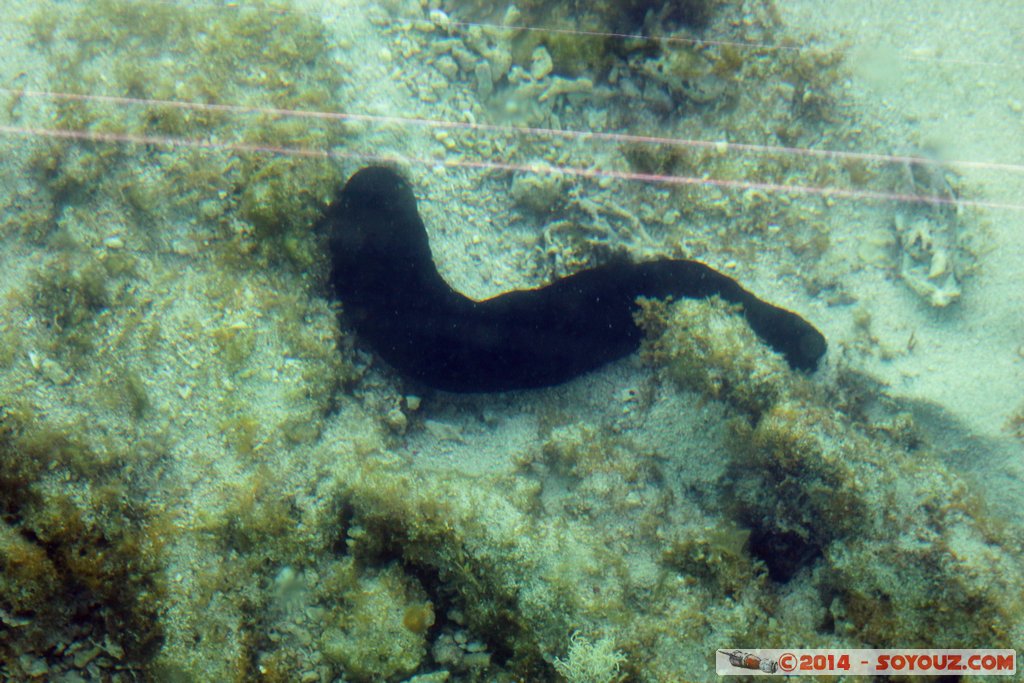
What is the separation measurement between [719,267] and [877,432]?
1.31 m

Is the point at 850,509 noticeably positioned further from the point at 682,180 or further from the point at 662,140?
the point at 662,140

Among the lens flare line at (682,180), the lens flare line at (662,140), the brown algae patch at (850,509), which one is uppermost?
the lens flare line at (662,140)

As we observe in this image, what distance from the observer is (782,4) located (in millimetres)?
4293

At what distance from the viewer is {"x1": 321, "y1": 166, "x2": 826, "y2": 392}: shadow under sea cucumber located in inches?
138

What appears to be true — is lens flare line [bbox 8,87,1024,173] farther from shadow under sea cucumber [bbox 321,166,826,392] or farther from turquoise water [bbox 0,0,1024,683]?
shadow under sea cucumber [bbox 321,166,826,392]

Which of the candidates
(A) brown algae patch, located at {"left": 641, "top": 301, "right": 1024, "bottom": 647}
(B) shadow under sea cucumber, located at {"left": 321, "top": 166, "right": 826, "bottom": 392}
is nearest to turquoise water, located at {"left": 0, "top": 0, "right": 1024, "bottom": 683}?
(A) brown algae patch, located at {"left": 641, "top": 301, "right": 1024, "bottom": 647}

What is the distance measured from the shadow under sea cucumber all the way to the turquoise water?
0.44 feet

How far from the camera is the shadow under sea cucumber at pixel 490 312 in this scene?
3.50 meters

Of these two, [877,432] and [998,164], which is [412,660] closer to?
[877,432]

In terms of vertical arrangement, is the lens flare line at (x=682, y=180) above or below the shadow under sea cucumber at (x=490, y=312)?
above

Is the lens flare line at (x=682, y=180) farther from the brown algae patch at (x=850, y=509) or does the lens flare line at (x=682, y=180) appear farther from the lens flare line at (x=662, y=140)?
the brown algae patch at (x=850, y=509)

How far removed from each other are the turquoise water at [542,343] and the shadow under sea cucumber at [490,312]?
5.3 inches

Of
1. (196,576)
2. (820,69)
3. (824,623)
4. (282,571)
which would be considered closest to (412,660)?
(282,571)

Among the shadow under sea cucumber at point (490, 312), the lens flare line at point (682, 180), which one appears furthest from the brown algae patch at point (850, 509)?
the lens flare line at point (682, 180)
